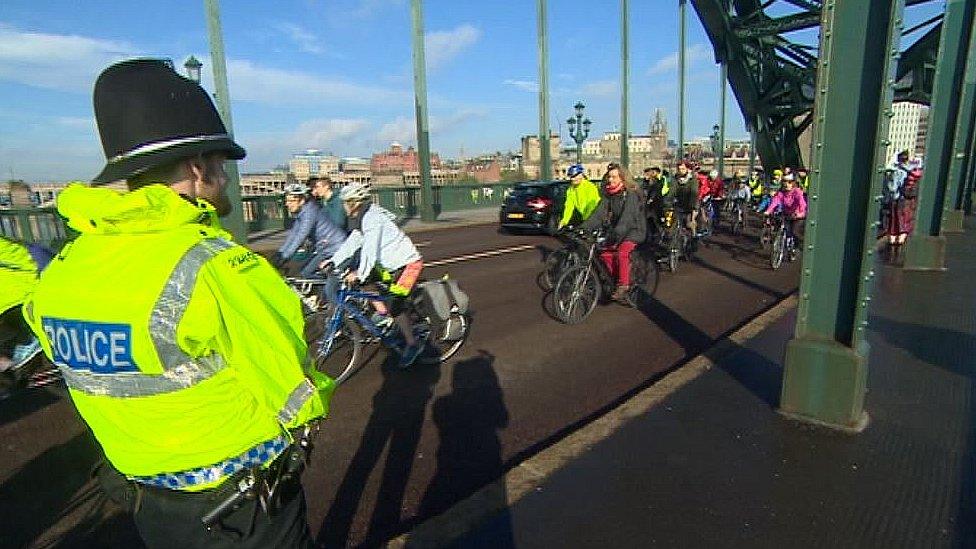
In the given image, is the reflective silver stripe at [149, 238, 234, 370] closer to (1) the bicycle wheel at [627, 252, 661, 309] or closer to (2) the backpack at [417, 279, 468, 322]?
(2) the backpack at [417, 279, 468, 322]

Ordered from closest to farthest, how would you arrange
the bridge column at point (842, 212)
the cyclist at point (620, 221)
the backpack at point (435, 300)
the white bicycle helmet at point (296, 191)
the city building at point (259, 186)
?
the bridge column at point (842, 212) < the backpack at point (435, 300) < the cyclist at point (620, 221) < the white bicycle helmet at point (296, 191) < the city building at point (259, 186)

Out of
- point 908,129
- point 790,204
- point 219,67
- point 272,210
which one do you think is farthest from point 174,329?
point 908,129

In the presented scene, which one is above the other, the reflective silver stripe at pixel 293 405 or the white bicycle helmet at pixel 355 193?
the white bicycle helmet at pixel 355 193

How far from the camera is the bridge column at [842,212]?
3244mm

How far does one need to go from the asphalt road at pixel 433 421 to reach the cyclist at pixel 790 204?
294cm

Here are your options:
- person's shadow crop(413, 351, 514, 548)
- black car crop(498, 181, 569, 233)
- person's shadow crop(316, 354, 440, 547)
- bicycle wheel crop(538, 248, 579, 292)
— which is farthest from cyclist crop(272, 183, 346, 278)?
black car crop(498, 181, 569, 233)

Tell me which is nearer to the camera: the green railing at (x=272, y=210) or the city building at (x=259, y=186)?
the green railing at (x=272, y=210)

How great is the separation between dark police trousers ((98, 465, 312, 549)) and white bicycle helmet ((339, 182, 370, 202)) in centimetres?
360

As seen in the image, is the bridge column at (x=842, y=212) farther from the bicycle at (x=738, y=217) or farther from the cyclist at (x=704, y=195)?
the bicycle at (x=738, y=217)

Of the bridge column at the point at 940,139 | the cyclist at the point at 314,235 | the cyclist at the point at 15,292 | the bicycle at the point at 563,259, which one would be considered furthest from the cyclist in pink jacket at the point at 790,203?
the cyclist at the point at 15,292

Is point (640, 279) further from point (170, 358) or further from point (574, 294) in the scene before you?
point (170, 358)

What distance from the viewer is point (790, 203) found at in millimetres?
9984

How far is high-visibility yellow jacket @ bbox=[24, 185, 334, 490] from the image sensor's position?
1.19 meters

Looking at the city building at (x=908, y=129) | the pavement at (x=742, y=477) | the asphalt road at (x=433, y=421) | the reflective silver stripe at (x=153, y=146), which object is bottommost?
the asphalt road at (x=433, y=421)
